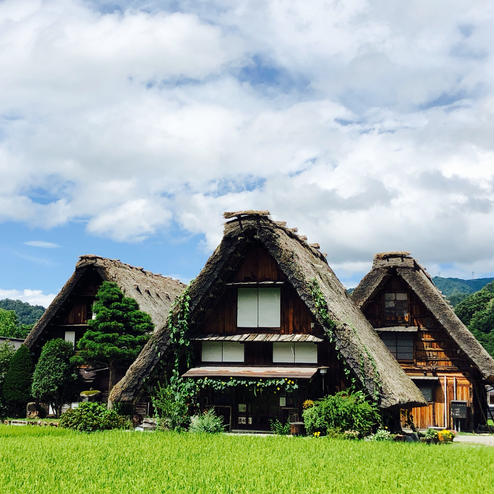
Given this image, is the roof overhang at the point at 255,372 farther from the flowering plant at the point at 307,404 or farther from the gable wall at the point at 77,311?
the gable wall at the point at 77,311

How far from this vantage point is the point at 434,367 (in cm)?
3048

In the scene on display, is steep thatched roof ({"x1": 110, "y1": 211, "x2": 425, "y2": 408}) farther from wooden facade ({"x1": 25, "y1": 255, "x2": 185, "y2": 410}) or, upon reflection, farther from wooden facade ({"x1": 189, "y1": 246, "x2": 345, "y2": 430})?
wooden facade ({"x1": 25, "y1": 255, "x2": 185, "y2": 410})

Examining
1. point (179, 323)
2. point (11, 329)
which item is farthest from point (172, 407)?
point (11, 329)

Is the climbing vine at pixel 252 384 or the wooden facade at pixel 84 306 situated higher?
the wooden facade at pixel 84 306

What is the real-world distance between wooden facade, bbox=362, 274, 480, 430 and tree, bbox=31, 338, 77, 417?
16.0 m

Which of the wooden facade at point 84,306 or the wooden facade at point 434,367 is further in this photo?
the wooden facade at point 84,306

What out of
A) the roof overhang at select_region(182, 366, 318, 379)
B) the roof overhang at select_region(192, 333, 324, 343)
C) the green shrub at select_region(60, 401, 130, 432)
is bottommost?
the green shrub at select_region(60, 401, 130, 432)

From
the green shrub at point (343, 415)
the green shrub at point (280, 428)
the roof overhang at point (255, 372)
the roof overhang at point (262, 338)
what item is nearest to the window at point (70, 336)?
the roof overhang at point (262, 338)

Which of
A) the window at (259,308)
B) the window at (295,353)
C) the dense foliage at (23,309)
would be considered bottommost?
the window at (295,353)

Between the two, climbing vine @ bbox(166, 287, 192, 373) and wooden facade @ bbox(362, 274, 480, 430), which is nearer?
climbing vine @ bbox(166, 287, 192, 373)

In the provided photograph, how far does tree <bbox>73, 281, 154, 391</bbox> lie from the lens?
3041cm

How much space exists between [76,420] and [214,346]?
584 cm

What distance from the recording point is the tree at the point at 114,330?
3041 cm

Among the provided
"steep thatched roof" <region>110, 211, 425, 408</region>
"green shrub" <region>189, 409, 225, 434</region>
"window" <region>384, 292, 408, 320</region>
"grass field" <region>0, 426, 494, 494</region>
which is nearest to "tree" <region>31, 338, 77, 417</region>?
"steep thatched roof" <region>110, 211, 425, 408</region>
